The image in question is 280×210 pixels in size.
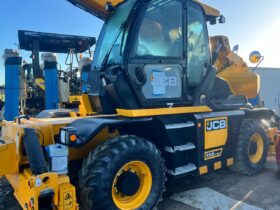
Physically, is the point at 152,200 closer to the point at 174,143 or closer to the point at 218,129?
the point at 174,143

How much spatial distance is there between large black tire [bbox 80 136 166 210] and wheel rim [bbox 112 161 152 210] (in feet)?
0.13

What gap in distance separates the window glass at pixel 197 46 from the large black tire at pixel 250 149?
1353 millimetres

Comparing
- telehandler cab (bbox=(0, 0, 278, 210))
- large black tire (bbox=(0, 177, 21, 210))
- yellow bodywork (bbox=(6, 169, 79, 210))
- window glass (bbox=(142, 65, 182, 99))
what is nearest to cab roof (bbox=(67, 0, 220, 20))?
telehandler cab (bbox=(0, 0, 278, 210))

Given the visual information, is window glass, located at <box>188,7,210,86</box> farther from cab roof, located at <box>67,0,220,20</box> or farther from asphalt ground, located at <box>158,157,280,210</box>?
asphalt ground, located at <box>158,157,280,210</box>

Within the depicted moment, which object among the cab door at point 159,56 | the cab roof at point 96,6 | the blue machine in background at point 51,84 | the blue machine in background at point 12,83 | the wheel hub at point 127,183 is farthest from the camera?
the blue machine in background at point 51,84

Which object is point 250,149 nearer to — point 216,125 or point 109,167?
point 216,125

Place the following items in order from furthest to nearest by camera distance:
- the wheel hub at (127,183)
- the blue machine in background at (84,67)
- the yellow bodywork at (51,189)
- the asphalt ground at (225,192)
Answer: the blue machine in background at (84,67) → the asphalt ground at (225,192) → the wheel hub at (127,183) → the yellow bodywork at (51,189)

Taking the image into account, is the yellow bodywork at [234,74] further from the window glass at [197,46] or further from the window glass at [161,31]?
the window glass at [161,31]

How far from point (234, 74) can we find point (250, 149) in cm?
158

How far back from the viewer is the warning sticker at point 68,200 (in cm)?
270

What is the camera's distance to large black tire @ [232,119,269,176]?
4883 millimetres

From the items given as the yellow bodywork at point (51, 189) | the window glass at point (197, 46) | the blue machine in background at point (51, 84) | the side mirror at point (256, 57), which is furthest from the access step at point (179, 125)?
the blue machine in background at point (51, 84)

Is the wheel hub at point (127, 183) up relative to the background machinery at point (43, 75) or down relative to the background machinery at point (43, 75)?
down

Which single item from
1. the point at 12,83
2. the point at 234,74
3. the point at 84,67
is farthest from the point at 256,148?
the point at 12,83
